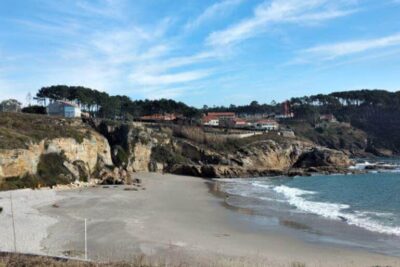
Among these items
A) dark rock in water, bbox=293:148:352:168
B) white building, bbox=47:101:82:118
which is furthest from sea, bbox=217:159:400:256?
white building, bbox=47:101:82:118

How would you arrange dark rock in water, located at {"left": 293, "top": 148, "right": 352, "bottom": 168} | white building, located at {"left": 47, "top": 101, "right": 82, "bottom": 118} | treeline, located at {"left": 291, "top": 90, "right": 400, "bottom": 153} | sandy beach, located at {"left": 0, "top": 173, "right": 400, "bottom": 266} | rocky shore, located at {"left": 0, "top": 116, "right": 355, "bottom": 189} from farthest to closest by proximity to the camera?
1. treeline, located at {"left": 291, "top": 90, "right": 400, "bottom": 153}
2. dark rock in water, located at {"left": 293, "top": 148, "right": 352, "bottom": 168}
3. white building, located at {"left": 47, "top": 101, "right": 82, "bottom": 118}
4. rocky shore, located at {"left": 0, "top": 116, "right": 355, "bottom": 189}
5. sandy beach, located at {"left": 0, "top": 173, "right": 400, "bottom": 266}

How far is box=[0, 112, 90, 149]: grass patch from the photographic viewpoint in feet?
146

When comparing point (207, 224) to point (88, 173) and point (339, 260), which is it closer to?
point (339, 260)

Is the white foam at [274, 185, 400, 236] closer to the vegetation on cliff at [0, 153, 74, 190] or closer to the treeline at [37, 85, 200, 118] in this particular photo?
the vegetation on cliff at [0, 153, 74, 190]

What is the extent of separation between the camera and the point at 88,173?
54062mm

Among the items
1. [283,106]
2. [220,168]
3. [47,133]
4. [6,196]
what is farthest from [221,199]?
[283,106]

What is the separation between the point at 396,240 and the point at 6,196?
27.9 meters

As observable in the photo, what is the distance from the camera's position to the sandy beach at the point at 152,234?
1917cm

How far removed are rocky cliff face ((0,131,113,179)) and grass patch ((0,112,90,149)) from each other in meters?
0.63

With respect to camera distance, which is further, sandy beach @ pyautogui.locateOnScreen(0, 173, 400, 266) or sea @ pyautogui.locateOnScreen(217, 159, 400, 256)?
sea @ pyautogui.locateOnScreen(217, 159, 400, 256)

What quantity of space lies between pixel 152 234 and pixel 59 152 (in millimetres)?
30232

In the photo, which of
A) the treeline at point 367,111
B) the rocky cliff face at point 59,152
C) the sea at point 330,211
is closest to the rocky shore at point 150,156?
the rocky cliff face at point 59,152

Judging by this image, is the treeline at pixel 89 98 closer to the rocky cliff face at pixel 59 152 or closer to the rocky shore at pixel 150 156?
the rocky shore at pixel 150 156

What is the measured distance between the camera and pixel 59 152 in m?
51.5
